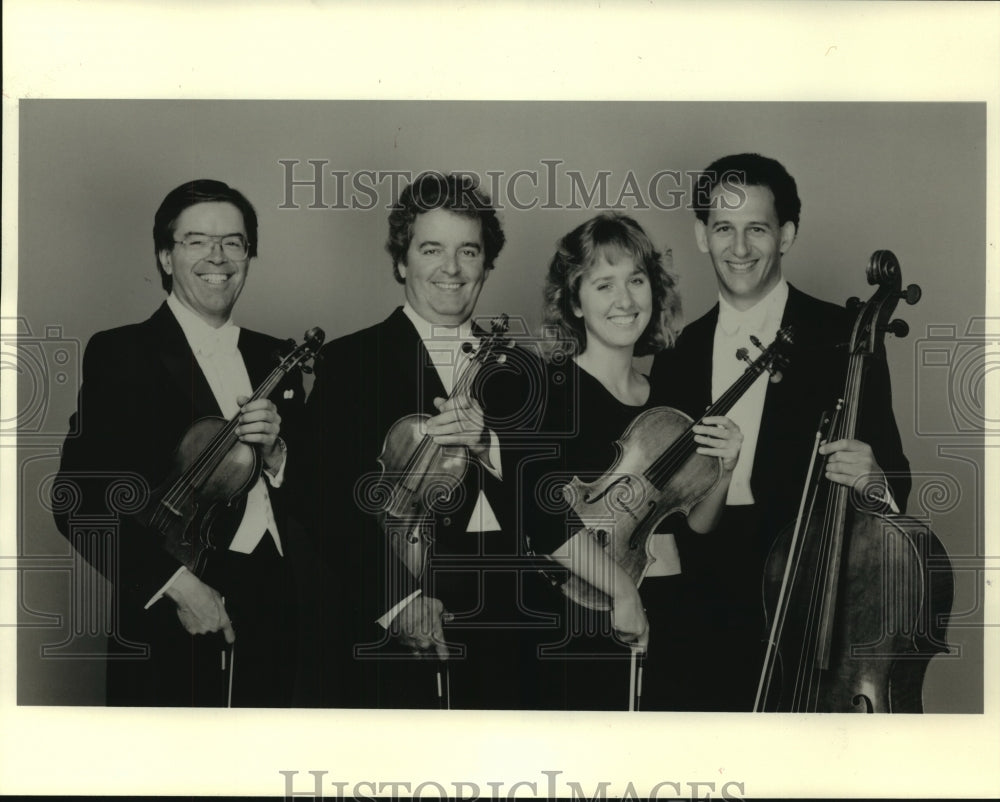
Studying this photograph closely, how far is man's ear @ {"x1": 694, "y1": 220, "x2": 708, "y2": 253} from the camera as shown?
2.62 metres

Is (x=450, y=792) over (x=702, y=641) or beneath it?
beneath

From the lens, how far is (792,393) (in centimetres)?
260

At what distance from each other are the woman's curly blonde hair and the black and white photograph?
1 centimetres

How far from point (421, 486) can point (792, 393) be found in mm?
1072

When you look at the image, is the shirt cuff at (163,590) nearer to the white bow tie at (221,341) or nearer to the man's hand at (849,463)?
the white bow tie at (221,341)

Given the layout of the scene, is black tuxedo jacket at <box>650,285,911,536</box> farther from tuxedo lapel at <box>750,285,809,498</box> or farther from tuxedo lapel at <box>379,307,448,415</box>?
tuxedo lapel at <box>379,307,448,415</box>

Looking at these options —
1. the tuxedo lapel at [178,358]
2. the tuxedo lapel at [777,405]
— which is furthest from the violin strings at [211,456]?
the tuxedo lapel at [777,405]

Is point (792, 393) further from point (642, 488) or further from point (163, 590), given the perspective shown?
point (163, 590)

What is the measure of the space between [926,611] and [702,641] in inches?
25.2

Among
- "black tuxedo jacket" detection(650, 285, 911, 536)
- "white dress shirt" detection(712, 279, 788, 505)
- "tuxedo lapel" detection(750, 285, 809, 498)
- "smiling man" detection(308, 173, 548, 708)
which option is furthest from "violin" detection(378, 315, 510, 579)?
"tuxedo lapel" detection(750, 285, 809, 498)

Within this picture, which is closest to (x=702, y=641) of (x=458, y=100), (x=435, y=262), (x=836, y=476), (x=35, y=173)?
(x=836, y=476)

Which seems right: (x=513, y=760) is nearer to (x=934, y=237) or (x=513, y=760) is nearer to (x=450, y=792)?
(x=450, y=792)

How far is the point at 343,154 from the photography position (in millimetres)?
2646

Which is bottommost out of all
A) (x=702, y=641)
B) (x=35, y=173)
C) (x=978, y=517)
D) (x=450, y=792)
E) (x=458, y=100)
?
(x=450, y=792)
